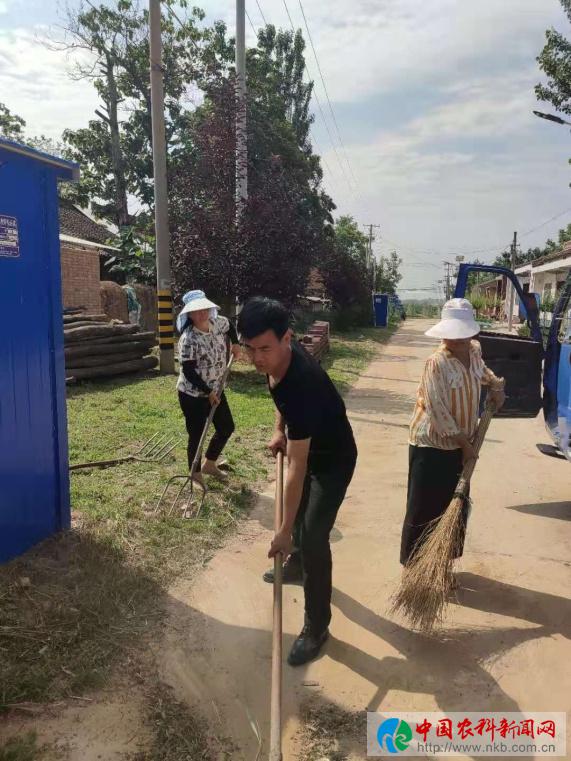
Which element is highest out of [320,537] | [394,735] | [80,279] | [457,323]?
[80,279]

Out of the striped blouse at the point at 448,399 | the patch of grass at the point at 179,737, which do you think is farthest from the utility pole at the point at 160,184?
the patch of grass at the point at 179,737

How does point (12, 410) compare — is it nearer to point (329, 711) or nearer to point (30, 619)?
point (30, 619)

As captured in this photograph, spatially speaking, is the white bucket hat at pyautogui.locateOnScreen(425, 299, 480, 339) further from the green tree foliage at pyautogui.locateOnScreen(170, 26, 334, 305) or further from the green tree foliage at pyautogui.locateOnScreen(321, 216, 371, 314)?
the green tree foliage at pyautogui.locateOnScreen(321, 216, 371, 314)

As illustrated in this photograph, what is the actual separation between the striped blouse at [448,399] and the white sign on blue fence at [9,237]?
250 centimetres

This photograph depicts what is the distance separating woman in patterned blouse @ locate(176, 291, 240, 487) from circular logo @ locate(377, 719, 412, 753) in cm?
253

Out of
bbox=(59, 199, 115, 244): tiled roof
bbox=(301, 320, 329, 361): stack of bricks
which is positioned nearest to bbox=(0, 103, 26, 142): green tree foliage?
bbox=(59, 199, 115, 244): tiled roof

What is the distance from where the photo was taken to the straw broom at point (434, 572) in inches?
116

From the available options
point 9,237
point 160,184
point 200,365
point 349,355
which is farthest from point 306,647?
point 349,355

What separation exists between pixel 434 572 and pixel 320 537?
634 millimetres

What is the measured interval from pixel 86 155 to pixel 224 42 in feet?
30.3

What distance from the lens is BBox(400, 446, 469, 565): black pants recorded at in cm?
331

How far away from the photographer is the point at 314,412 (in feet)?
8.46

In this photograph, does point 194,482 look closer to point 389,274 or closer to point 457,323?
point 457,323

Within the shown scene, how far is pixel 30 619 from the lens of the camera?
297 centimetres
